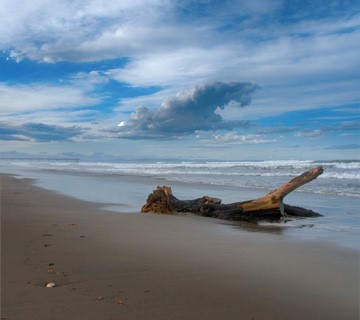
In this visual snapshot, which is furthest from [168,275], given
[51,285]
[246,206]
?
[246,206]

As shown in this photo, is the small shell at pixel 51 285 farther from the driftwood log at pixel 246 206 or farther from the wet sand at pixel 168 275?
the driftwood log at pixel 246 206

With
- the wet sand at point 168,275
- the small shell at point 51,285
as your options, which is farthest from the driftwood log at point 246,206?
the small shell at point 51,285

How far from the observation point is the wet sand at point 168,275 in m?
3.58

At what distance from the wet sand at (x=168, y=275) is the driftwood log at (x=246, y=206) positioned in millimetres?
2447

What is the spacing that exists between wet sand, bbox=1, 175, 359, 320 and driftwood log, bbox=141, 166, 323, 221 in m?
2.45

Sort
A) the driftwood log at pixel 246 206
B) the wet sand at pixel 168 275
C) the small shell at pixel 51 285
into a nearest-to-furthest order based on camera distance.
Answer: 1. the wet sand at pixel 168 275
2. the small shell at pixel 51 285
3. the driftwood log at pixel 246 206

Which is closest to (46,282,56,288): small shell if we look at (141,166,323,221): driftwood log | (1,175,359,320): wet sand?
(1,175,359,320): wet sand

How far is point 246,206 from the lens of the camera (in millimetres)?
10070

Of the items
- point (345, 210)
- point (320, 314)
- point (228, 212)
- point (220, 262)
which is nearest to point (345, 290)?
point (320, 314)

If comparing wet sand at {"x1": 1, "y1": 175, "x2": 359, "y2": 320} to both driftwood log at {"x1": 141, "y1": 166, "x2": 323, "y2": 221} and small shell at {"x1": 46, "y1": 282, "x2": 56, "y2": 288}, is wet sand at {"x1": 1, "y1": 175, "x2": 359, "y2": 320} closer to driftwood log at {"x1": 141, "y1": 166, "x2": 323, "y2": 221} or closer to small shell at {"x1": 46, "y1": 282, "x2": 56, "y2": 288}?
small shell at {"x1": 46, "y1": 282, "x2": 56, "y2": 288}

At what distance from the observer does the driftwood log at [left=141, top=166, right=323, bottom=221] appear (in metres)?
10.0

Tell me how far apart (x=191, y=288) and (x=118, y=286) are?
2.51 feet

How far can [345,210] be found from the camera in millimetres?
11391

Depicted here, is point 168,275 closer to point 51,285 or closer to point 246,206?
point 51,285
